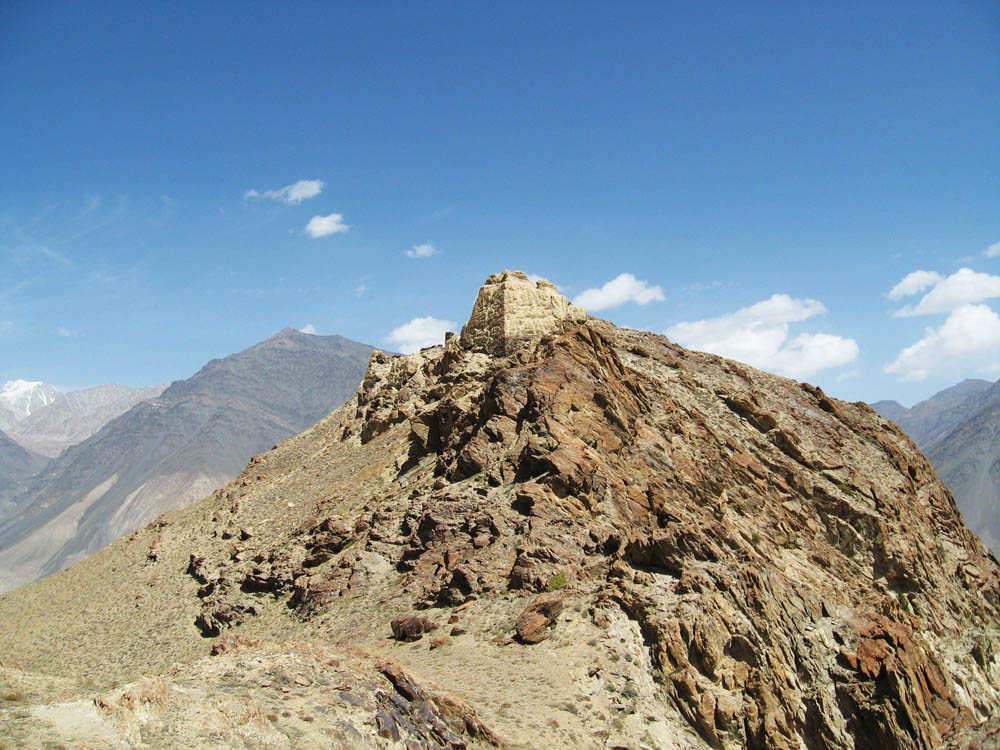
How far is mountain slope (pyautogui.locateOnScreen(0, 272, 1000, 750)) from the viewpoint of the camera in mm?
19469

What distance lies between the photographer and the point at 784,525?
1502 inches

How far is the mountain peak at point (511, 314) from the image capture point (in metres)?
43.2

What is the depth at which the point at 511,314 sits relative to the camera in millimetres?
43500

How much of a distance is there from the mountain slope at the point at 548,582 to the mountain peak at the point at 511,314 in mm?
190

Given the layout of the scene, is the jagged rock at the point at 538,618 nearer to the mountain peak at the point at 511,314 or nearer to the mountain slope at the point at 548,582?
the mountain slope at the point at 548,582

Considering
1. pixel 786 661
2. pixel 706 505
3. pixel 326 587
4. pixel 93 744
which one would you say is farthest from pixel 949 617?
pixel 93 744

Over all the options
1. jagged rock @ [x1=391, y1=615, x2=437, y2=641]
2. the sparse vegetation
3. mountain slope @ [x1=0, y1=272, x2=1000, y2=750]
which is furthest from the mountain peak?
jagged rock @ [x1=391, y1=615, x2=437, y2=641]

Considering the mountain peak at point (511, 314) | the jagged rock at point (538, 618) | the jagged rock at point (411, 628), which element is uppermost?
the mountain peak at point (511, 314)

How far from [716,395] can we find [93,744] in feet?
135

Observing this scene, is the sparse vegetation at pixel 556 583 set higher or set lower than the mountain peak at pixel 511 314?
lower

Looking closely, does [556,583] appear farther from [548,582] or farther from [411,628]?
[411,628]

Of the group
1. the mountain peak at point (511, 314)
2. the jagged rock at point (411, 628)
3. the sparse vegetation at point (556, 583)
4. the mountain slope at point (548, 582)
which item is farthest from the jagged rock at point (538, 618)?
the mountain peak at point (511, 314)

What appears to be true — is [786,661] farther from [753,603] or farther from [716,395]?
[716,395]

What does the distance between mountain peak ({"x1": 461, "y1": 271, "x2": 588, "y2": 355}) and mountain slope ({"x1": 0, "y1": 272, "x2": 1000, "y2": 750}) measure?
190mm
